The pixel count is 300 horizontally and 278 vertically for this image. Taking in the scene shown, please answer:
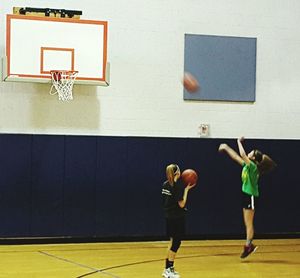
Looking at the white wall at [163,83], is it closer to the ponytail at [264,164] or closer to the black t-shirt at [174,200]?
the ponytail at [264,164]

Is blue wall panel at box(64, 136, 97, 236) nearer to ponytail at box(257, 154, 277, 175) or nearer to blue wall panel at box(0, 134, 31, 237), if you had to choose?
blue wall panel at box(0, 134, 31, 237)

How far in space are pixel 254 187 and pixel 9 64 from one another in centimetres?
462

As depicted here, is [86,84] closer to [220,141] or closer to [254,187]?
[220,141]

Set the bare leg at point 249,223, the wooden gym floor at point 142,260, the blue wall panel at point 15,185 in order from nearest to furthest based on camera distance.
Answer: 1. the wooden gym floor at point 142,260
2. the bare leg at point 249,223
3. the blue wall panel at point 15,185

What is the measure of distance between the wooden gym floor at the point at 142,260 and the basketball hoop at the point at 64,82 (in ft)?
8.93

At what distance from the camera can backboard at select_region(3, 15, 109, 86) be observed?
12.4 metres

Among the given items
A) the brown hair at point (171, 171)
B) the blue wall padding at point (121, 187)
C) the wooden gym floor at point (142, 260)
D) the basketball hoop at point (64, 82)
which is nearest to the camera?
the brown hair at point (171, 171)

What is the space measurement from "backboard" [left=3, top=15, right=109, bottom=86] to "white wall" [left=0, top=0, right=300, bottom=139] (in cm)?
104

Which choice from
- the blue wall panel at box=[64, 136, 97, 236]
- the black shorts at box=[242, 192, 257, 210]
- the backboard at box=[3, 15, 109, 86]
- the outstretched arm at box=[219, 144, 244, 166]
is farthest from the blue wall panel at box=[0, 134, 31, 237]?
the black shorts at box=[242, 192, 257, 210]

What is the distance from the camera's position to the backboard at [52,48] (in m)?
12.4

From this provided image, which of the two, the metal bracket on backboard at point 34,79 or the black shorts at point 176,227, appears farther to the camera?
the metal bracket on backboard at point 34,79

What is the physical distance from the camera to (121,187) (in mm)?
13938

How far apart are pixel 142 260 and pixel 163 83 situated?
160 inches

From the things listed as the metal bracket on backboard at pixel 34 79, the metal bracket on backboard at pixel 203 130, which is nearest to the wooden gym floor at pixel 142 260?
the metal bracket on backboard at pixel 203 130
